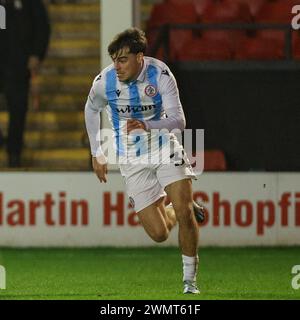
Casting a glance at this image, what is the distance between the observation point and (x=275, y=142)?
47.6ft

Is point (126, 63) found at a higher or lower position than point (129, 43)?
lower

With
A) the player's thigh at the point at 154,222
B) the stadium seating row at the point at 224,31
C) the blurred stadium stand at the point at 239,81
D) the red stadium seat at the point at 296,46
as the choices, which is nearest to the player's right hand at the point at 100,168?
the player's thigh at the point at 154,222

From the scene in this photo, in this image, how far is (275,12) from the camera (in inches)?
583

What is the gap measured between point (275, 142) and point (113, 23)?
2.09m

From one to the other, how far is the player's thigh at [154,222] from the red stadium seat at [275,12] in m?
4.62

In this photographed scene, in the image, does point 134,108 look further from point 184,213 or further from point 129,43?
point 184,213

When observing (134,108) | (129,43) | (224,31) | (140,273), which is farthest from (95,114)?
(224,31)

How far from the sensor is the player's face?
10.1 m

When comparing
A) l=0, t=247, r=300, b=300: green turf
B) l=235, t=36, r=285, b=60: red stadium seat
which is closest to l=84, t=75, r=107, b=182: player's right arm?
l=0, t=247, r=300, b=300: green turf

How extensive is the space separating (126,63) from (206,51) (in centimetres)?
458

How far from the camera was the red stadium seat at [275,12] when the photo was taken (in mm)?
14695
